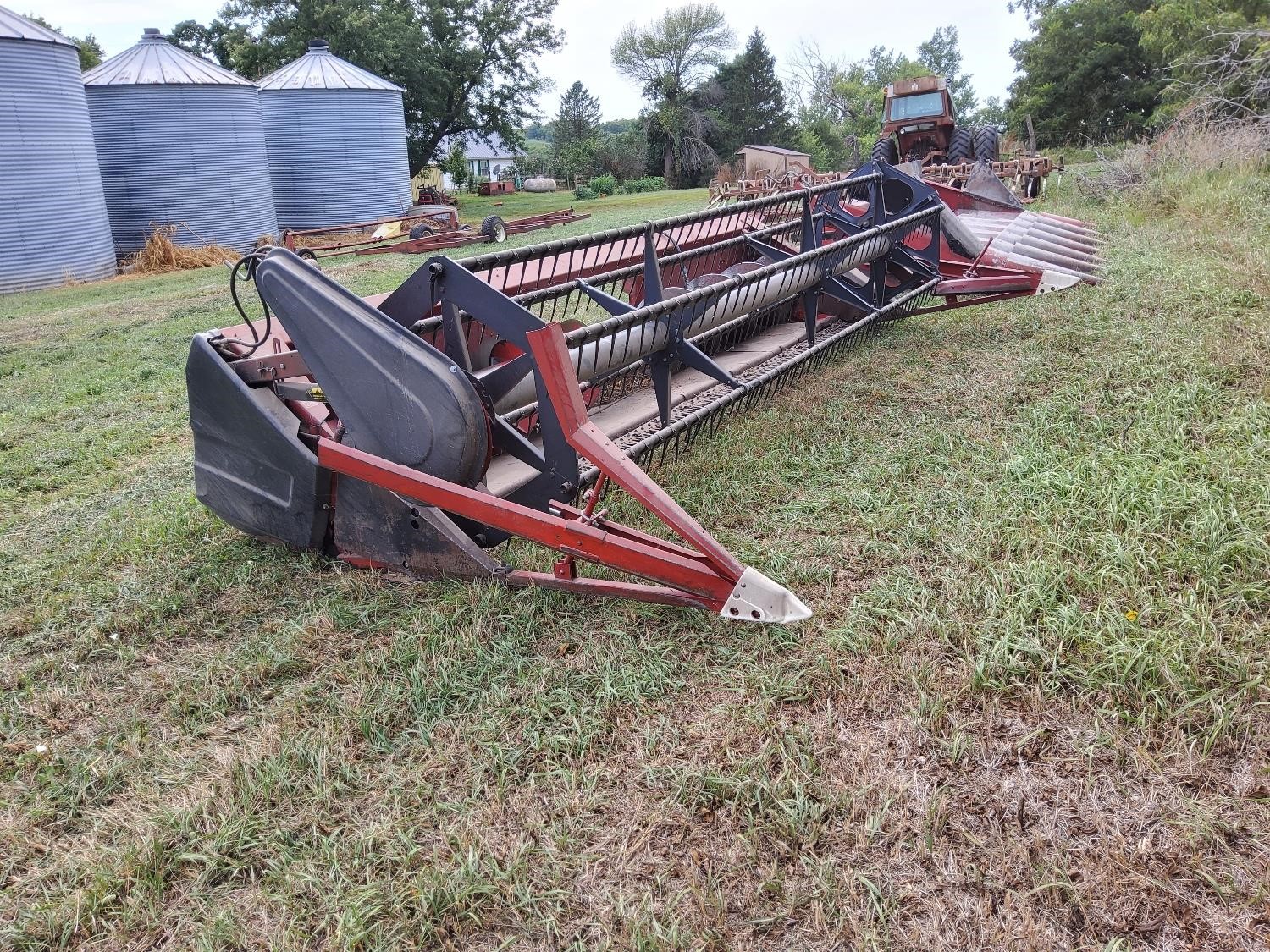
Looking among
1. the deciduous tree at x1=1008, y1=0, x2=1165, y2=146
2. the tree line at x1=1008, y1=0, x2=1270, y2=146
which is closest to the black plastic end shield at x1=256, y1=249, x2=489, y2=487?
the tree line at x1=1008, y1=0, x2=1270, y2=146

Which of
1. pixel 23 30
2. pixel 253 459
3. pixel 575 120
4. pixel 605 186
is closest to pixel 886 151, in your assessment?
pixel 23 30

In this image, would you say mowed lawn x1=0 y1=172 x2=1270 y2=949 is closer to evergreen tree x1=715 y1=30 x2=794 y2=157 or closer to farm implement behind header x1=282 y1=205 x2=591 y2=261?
farm implement behind header x1=282 y1=205 x2=591 y2=261

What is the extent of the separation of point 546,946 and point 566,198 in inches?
1613

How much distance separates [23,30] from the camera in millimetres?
16594

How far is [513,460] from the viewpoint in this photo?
144 inches

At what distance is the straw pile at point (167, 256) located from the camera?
1903 centimetres

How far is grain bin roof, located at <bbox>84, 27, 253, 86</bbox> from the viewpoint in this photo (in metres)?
20.1

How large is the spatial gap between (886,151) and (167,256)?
16.9 meters

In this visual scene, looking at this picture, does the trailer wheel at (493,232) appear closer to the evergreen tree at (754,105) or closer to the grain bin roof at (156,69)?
the grain bin roof at (156,69)

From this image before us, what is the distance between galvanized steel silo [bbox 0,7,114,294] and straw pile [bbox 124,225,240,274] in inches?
40.9

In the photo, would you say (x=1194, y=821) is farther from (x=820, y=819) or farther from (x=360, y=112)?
(x=360, y=112)

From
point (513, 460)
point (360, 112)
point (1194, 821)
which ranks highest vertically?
point (360, 112)

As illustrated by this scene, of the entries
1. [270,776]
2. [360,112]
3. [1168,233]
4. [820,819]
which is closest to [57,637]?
[270,776]

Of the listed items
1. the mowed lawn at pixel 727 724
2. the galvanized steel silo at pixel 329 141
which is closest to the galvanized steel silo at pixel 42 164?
the galvanized steel silo at pixel 329 141
